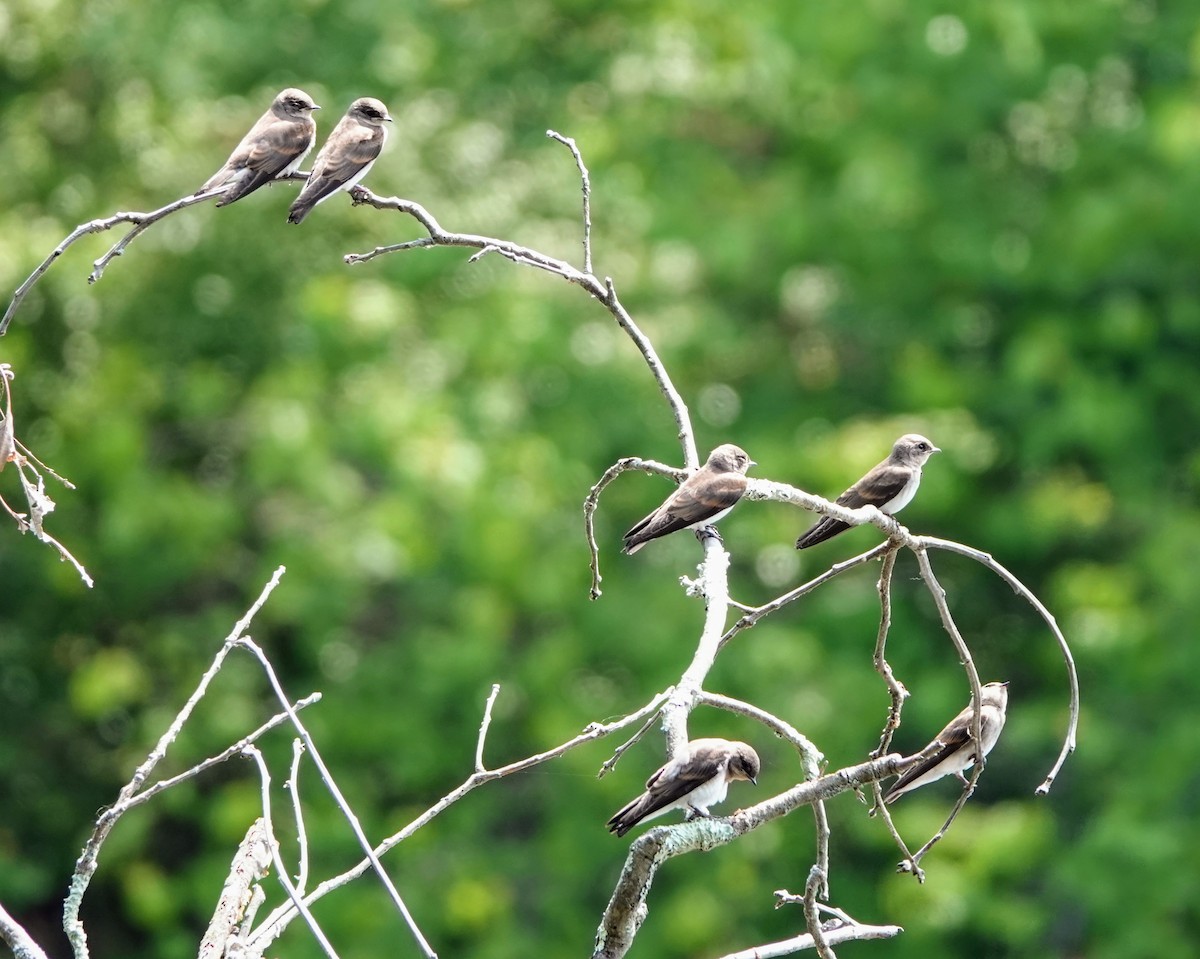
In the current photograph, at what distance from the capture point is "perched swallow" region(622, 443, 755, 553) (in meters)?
4.76

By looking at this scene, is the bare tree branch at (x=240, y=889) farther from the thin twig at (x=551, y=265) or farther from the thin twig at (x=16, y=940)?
the thin twig at (x=551, y=265)

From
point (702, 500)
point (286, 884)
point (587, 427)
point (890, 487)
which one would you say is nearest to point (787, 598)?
point (286, 884)

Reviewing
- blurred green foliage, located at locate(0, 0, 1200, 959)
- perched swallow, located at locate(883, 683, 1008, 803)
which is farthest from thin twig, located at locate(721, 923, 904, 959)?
blurred green foliage, located at locate(0, 0, 1200, 959)

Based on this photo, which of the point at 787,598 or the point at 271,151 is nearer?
the point at 787,598

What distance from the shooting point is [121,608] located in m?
16.1

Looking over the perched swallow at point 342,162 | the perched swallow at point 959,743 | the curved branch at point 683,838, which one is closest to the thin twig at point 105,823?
the curved branch at point 683,838

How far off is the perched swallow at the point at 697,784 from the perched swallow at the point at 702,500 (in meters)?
0.69

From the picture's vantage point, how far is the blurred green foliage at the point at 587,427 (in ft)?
46.1

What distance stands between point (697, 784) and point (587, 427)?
9.84m

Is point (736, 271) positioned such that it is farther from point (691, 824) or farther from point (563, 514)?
point (691, 824)

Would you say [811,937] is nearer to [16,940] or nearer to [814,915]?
[814,915]

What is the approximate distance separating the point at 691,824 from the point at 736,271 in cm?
1234

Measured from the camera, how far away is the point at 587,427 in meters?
15.1

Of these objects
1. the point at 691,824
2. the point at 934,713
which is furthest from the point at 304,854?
the point at 934,713
